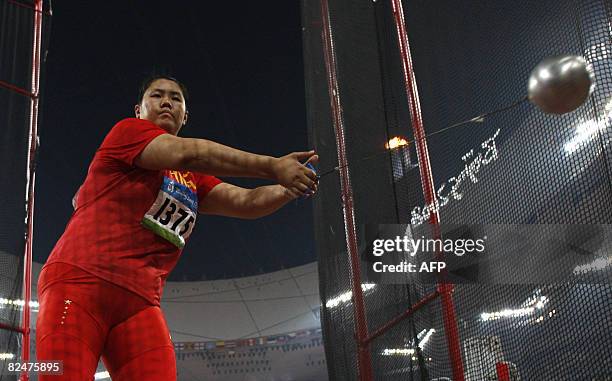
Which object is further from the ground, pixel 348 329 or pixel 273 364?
pixel 273 364

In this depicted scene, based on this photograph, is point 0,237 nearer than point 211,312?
Yes

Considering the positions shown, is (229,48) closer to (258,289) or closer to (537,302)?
(258,289)

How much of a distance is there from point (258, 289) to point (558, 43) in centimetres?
1505

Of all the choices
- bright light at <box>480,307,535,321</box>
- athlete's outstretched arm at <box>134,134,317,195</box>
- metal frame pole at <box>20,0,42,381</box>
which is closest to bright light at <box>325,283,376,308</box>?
bright light at <box>480,307,535,321</box>

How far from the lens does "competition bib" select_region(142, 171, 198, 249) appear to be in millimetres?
1661

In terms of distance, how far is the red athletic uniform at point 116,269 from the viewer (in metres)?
1.48

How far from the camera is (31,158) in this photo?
4.09 metres

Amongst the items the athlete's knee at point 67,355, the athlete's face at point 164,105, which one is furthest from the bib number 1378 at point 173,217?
the athlete's knee at point 67,355

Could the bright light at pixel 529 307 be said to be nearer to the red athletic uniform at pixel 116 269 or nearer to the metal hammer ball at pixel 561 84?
the metal hammer ball at pixel 561 84

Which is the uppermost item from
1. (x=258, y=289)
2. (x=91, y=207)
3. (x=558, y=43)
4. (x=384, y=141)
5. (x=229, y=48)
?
(x=229, y=48)

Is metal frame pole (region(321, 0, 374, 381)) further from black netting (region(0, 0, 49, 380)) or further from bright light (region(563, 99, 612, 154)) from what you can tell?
black netting (region(0, 0, 49, 380))

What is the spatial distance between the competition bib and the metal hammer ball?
3.43 ft

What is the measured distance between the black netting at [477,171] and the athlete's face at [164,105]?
94 centimetres

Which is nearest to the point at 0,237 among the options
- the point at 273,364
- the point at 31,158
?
the point at 31,158
